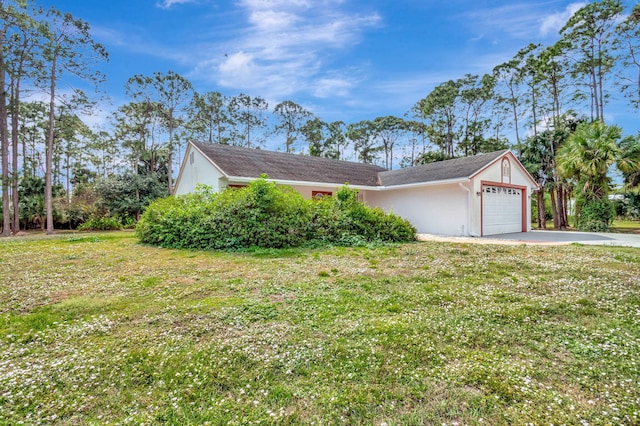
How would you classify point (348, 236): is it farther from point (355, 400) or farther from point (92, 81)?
point (92, 81)

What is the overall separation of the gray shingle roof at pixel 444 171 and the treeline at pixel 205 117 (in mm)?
5527

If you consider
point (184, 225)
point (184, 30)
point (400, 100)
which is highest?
point (400, 100)

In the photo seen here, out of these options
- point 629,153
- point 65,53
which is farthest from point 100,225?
point 629,153

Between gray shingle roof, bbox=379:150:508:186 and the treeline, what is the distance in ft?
18.1

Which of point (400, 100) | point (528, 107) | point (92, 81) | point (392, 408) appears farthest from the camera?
point (400, 100)

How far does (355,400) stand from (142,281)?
4.78m

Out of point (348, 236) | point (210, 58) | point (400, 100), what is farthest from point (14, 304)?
point (400, 100)

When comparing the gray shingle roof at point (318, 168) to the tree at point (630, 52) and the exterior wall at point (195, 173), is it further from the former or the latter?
Answer: the tree at point (630, 52)

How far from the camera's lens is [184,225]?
32.8ft

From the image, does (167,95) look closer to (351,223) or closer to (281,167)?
(281,167)

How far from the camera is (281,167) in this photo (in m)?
16.2

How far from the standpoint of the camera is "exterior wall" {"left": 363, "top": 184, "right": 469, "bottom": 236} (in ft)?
47.3

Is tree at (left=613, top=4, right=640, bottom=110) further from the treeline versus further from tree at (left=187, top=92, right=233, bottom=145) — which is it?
tree at (left=187, top=92, right=233, bottom=145)

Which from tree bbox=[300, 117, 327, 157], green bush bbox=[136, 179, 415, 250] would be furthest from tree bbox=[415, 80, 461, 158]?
green bush bbox=[136, 179, 415, 250]
